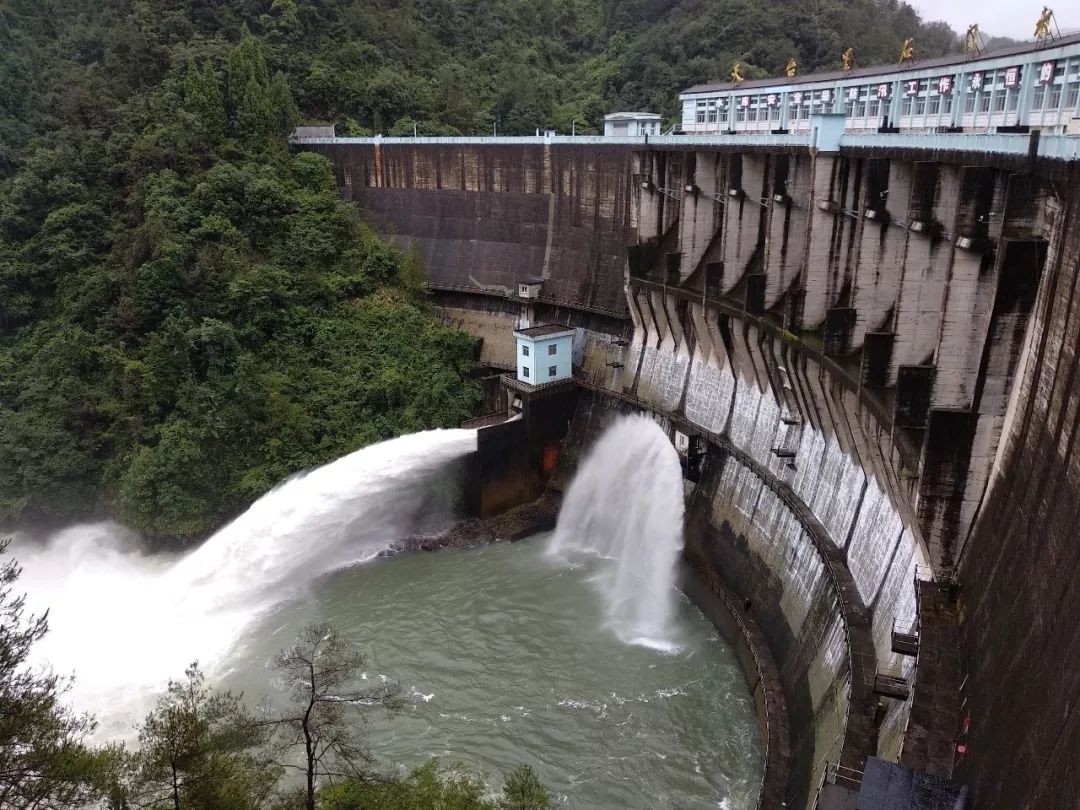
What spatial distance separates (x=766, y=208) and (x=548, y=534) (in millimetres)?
11721

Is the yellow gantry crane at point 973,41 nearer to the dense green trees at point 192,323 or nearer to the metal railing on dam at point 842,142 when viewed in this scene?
the metal railing on dam at point 842,142

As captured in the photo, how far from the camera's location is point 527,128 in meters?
48.7

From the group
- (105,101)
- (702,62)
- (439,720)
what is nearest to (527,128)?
(702,62)

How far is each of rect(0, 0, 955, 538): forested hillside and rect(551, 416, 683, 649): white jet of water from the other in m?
5.37

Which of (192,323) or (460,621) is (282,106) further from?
(460,621)

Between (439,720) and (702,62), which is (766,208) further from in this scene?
(702,62)

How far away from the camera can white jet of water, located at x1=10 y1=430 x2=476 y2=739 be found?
19250mm

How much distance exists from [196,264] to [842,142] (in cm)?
2150

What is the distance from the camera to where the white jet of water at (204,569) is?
1925cm

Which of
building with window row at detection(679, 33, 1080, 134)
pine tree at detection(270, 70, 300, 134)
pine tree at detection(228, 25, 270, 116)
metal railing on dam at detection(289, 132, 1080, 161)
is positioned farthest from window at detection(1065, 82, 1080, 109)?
pine tree at detection(228, 25, 270, 116)

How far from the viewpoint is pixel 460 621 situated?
20.0 meters

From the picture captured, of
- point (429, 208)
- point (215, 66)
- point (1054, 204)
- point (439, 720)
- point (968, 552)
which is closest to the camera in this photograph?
point (1054, 204)

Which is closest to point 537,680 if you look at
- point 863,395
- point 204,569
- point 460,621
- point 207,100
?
point 460,621

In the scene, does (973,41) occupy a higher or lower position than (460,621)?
higher
